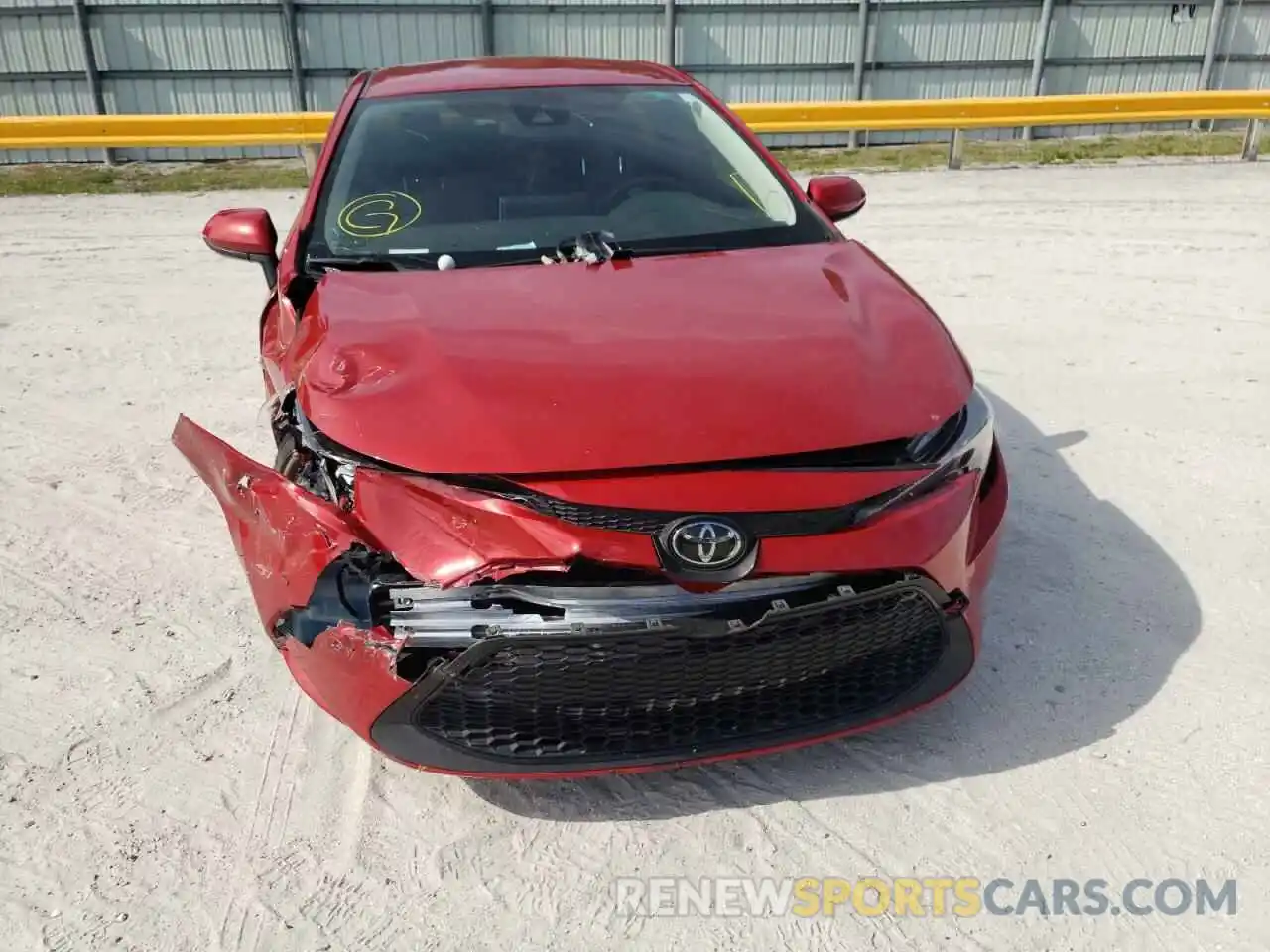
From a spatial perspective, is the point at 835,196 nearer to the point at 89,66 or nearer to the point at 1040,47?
the point at 1040,47

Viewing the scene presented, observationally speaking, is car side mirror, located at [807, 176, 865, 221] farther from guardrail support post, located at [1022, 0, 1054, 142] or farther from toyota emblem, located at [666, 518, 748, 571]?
guardrail support post, located at [1022, 0, 1054, 142]

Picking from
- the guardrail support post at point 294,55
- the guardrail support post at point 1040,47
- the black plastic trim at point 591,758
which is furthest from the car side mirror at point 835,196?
the guardrail support post at point 1040,47

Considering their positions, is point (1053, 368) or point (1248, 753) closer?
point (1248, 753)

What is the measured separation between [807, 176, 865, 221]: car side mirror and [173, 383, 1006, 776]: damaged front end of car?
5.20 ft

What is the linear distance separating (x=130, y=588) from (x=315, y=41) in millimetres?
12588

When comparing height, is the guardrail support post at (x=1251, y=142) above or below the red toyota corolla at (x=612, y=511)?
below

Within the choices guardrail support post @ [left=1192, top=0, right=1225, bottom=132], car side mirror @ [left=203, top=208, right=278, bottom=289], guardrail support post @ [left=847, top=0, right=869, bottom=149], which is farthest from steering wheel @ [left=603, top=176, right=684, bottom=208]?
guardrail support post @ [left=1192, top=0, right=1225, bottom=132]

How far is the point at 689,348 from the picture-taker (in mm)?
→ 2457

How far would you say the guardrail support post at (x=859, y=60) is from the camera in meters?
14.2

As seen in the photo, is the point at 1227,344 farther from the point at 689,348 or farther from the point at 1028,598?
the point at 689,348

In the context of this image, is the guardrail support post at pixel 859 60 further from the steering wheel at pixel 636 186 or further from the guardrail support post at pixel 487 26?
the steering wheel at pixel 636 186

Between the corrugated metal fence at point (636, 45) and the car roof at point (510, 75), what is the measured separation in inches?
422

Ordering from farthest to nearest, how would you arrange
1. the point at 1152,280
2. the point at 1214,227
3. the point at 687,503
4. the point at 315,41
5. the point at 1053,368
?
the point at 315,41 < the point at 1214,227 < the point at 1152,280 < the point at 1053,368 < the point at 687,503

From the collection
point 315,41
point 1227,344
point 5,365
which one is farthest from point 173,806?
point 315,41
